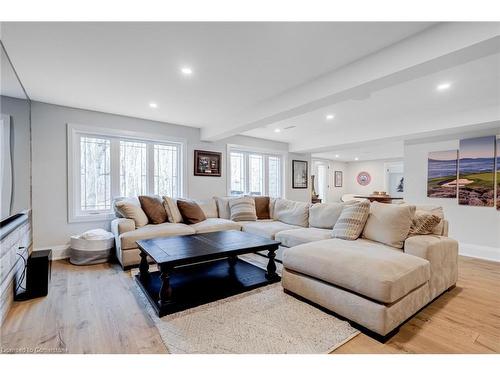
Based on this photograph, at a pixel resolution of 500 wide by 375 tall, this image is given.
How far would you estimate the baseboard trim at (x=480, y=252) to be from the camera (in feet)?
12.1

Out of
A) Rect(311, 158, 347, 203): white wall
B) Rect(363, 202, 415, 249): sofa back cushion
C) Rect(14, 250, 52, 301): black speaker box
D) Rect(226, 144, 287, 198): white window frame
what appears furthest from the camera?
Rect(311, 158, 347, 203): white wall

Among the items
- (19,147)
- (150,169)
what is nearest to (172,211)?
(150,169)

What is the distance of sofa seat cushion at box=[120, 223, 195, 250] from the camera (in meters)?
3.06

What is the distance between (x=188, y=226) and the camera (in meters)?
3.73

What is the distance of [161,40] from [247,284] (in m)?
2.34

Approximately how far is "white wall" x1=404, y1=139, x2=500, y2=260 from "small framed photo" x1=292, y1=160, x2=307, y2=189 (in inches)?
100

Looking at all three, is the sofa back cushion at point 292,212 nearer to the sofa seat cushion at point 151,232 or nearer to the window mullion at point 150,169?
the sofa seat cushion at point 151,232

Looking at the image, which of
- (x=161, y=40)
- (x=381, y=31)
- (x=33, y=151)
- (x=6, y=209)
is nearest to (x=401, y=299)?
(x=381, y=31)

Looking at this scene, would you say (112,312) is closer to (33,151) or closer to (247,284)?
(247,284)

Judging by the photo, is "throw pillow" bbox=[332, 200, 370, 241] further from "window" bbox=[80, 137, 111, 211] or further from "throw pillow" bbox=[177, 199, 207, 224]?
"window" bbox=[80, 137, 111, 211]

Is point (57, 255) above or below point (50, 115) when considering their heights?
below

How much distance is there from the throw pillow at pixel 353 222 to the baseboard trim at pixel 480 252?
Answer: 2627 millimetres

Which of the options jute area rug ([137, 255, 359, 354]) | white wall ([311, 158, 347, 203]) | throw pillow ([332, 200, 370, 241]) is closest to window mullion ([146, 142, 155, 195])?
jute area rug ([137, 255, 359, 354])

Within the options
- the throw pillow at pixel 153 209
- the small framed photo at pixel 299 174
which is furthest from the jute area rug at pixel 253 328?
the small framed photo at pixel 299 174
